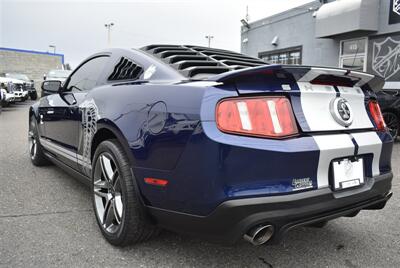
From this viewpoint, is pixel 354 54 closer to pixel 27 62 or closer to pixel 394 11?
pixel 394 11

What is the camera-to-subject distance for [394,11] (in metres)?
10.6

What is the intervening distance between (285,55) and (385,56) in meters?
5.12

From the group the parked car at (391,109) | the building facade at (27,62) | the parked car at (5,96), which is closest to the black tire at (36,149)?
the parked car at (391,109)

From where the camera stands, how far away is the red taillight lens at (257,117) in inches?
75.8

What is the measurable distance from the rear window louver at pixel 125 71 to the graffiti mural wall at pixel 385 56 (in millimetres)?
9898

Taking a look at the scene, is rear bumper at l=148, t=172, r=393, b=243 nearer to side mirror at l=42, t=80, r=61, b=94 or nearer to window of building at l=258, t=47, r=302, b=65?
side mirror at l=42, t=80, r=61, b=94

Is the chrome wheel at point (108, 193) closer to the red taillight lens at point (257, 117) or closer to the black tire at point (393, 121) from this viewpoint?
the red taillight lens at point (257, 117)

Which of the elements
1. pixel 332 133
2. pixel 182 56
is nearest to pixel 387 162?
pixel 332 133

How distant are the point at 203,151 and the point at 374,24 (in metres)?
11.1

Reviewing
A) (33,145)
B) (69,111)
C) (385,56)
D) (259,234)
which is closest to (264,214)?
(259,234)

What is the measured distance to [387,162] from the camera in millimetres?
2557

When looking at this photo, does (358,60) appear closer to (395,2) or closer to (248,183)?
(395,2)

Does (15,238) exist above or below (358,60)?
below

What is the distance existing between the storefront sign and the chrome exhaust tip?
10.8m
